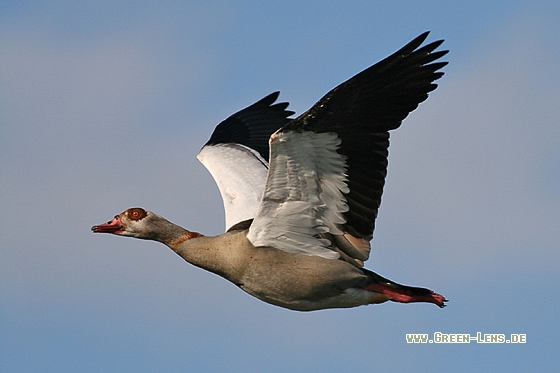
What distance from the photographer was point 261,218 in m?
10.4

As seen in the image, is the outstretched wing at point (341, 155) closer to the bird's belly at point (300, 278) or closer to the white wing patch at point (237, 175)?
the bird's belly at point (300, 278)

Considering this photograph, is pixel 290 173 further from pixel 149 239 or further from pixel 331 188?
pixel 149 239

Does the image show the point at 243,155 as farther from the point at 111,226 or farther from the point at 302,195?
the point at 302,195

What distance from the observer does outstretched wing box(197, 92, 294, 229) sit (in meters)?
12.2

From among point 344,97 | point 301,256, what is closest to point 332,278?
point 301,256

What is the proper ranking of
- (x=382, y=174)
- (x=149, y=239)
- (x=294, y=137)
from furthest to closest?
(x=149, y=239) < (x=382, y=174) < (x=294, y=137)

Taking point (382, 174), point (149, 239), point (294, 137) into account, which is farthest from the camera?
point (149, 239)

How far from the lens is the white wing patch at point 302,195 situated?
973 cm

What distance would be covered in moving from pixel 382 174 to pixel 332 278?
45.7 inches

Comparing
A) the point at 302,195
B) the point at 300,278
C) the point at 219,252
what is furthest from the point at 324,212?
the point at 219,252

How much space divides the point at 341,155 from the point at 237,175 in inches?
113

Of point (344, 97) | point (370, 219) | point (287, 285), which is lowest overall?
point (287, 285)

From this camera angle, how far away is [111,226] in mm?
11578

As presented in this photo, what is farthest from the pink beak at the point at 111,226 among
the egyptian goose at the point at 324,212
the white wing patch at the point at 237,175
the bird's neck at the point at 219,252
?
the white wing patch at the point at 237,175
